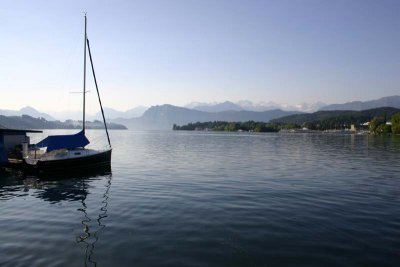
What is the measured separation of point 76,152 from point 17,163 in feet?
25.2

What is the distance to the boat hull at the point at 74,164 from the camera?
131ft

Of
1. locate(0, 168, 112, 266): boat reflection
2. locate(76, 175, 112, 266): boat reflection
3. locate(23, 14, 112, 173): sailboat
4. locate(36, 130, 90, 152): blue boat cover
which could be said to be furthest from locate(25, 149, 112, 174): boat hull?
locate(76, 175, 112, 266): boat reflection

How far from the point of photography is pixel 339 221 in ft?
61.4

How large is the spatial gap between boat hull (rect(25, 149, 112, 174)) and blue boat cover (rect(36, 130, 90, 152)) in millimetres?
2290

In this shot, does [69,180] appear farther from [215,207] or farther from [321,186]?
[321,186]

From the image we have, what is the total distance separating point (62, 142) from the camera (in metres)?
42.7

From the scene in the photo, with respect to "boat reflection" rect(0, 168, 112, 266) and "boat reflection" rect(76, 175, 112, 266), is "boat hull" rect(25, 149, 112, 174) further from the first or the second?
"boat reflection" rect(76, 175, 112, 266)

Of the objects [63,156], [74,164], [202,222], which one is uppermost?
[63,156]

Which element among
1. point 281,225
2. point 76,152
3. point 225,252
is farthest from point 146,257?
point 76,152

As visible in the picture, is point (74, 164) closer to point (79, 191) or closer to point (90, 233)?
point (79, 191)

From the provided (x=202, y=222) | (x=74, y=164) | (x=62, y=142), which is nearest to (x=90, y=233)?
(x=202, y=222)

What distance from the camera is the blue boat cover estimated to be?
137 feet

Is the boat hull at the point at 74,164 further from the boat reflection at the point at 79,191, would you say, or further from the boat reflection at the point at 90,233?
the boat reflection at the point at 90,233

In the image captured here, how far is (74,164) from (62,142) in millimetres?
3348
